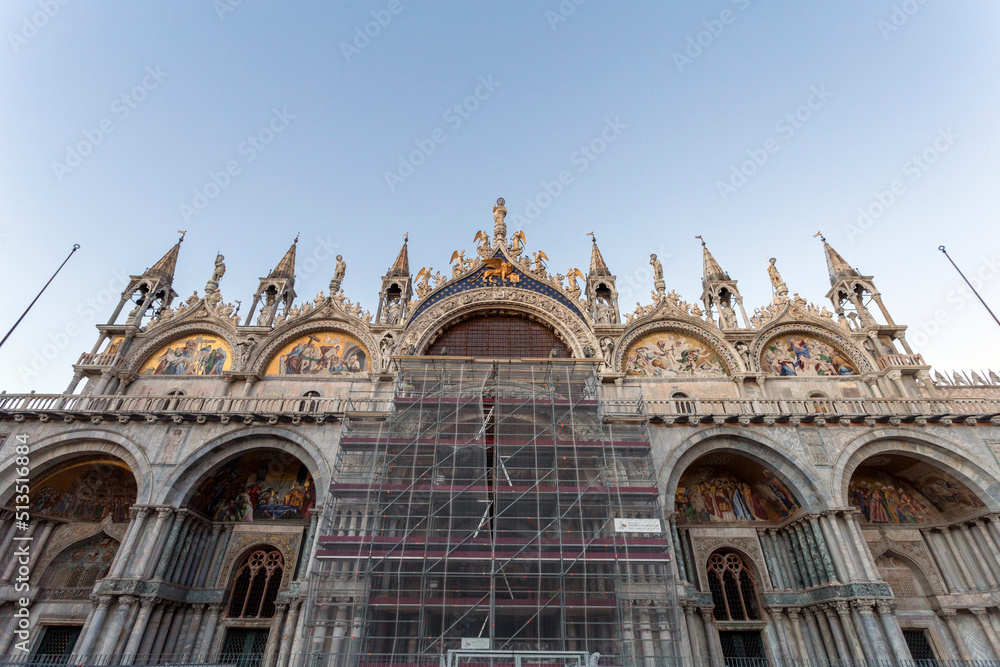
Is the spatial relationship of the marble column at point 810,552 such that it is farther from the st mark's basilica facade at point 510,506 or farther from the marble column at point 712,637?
the marble column at point 712,637

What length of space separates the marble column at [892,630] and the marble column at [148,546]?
1924 centimetres

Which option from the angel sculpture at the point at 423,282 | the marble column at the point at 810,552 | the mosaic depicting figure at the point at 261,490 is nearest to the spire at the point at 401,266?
the angel sculpture at the point at 423,282

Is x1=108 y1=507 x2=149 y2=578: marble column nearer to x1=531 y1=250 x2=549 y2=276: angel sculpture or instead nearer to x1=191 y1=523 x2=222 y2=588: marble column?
x1=191 y1=523 x2=222 y2=588: marble column

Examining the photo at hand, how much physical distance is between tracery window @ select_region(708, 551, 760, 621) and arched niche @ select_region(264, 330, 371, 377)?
13646mm

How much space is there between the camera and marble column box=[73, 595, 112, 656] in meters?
13.1

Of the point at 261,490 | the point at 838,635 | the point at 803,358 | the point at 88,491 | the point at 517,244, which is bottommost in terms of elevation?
the point at 838,635

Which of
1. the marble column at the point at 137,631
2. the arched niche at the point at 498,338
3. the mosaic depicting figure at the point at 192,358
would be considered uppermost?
the arched niche at the point at 498,338

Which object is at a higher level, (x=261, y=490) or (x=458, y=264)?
(x=458, y=264)

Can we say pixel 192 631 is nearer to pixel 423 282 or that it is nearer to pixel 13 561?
pixel 13 561

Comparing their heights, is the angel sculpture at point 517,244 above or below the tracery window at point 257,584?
above

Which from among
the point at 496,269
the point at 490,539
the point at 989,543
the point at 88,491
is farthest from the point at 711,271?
the point at 88,491

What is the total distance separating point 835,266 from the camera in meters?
22.9

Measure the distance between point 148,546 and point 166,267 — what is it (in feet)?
43.3

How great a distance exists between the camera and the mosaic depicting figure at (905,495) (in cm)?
1634
